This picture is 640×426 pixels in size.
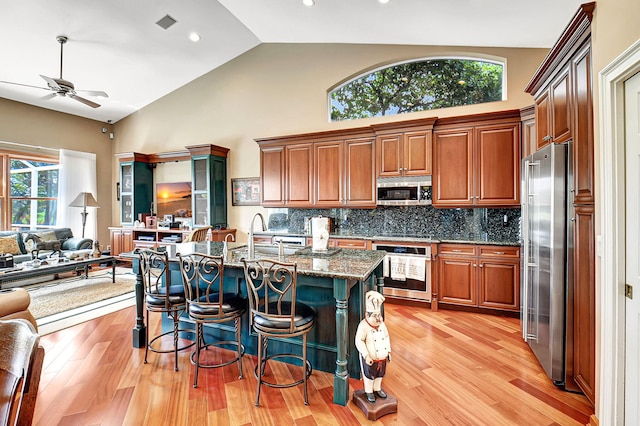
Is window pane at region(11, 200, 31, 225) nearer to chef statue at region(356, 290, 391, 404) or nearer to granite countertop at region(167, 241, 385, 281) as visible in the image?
granite countertop at region(167, 241, 385, 281)

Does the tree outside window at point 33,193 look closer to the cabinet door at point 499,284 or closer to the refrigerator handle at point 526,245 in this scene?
the cabinet door at point 499,284

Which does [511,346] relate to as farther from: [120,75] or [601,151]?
[120,75]

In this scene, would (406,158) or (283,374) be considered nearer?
(283,374)

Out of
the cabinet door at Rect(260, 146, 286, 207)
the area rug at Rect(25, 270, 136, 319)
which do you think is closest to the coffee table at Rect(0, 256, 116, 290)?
the area rug at Rect(25, 270, 136, 319)

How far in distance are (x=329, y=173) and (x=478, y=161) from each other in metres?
2.12

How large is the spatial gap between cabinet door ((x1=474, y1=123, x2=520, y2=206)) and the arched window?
69cm

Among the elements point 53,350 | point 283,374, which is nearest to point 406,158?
point 283,374

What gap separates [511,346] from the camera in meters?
2.97

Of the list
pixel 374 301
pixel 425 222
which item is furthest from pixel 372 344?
pixel 425 222

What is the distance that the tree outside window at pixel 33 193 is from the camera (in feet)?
20.5

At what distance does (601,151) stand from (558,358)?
1518 mm

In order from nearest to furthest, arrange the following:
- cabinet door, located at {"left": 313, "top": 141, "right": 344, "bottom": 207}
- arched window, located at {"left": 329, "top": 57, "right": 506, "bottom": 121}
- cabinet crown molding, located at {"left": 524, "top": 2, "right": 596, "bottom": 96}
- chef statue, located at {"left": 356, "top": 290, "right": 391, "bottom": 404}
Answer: cabinet crown molding, located at {"left": 524, "top": 2, "right": 596, "bottom": 96}
chef statue, located at {"left": 356, "top": 290, "right": 391, "bottom": 404}
arched window, located at {"left": 329, "top": 57, "right": 506, "bottom": 121}
cabinet door, located at {"left": 313, "top": 141, "right": 344, "bottom": 207}

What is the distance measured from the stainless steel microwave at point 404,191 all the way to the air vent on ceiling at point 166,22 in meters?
3.87

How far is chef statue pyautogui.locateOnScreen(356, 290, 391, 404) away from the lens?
2.00 metres
